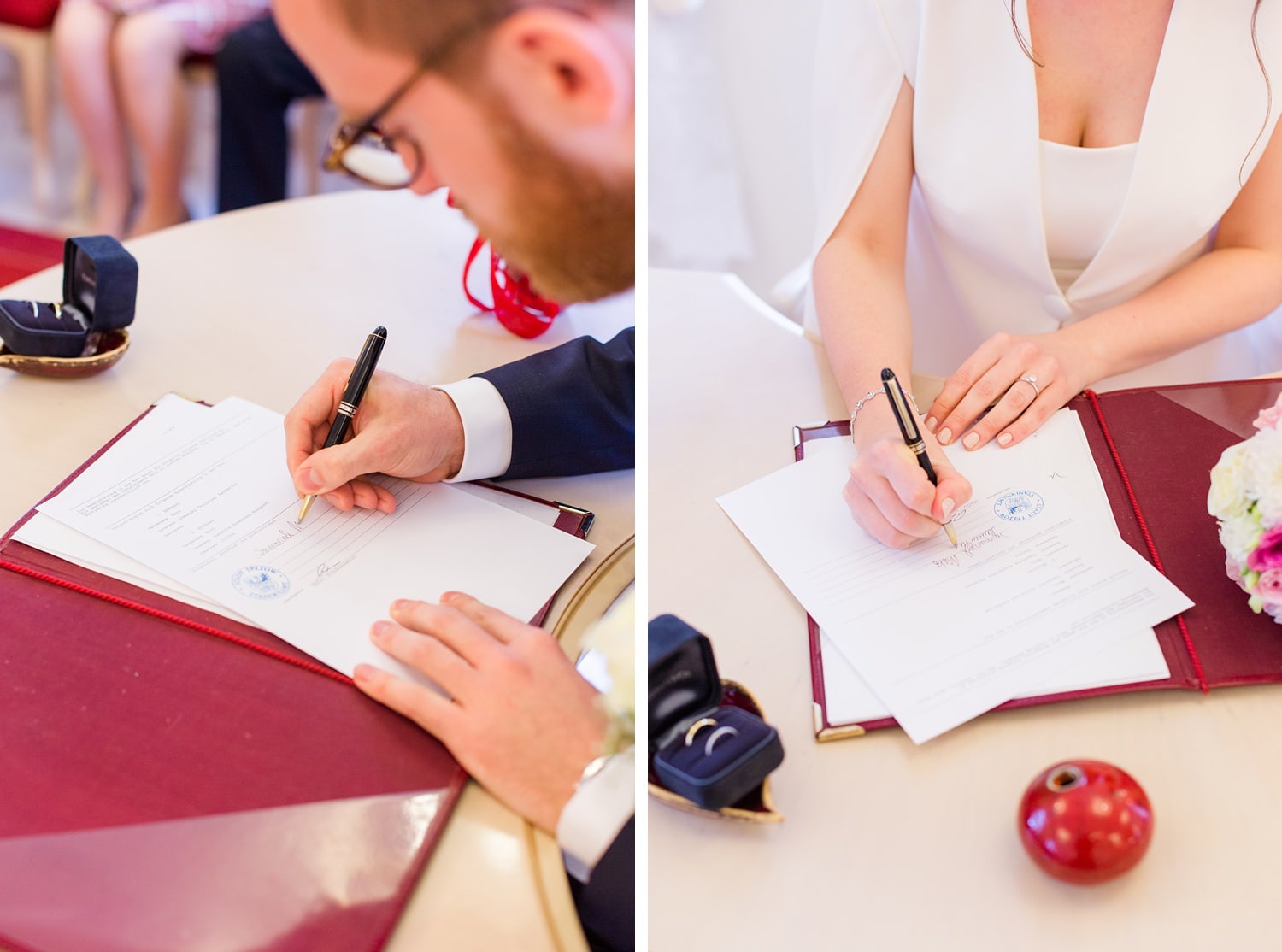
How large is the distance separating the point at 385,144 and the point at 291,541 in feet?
1.65

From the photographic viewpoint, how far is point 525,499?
0.85 meters

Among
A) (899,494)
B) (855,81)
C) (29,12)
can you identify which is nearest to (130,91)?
(29,12)

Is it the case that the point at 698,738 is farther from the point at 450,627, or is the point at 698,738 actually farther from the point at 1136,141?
the point at 1136,141

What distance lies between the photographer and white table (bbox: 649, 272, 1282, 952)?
1.86ft

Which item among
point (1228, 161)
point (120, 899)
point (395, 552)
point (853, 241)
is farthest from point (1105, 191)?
point (120, 899)

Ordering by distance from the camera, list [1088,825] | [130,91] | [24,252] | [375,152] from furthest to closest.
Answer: [24,252], [130,91], [1088,825], [375,152]

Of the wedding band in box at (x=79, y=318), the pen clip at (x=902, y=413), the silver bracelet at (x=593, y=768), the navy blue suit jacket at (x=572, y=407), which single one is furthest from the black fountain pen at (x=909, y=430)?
the wedding band in box at (x=79, y=318)

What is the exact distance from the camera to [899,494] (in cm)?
77

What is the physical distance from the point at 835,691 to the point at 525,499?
0.98 ft

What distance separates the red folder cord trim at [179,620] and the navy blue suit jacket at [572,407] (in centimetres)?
25

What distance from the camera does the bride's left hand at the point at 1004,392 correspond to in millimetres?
873

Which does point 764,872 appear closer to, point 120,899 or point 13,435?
point 120,899
